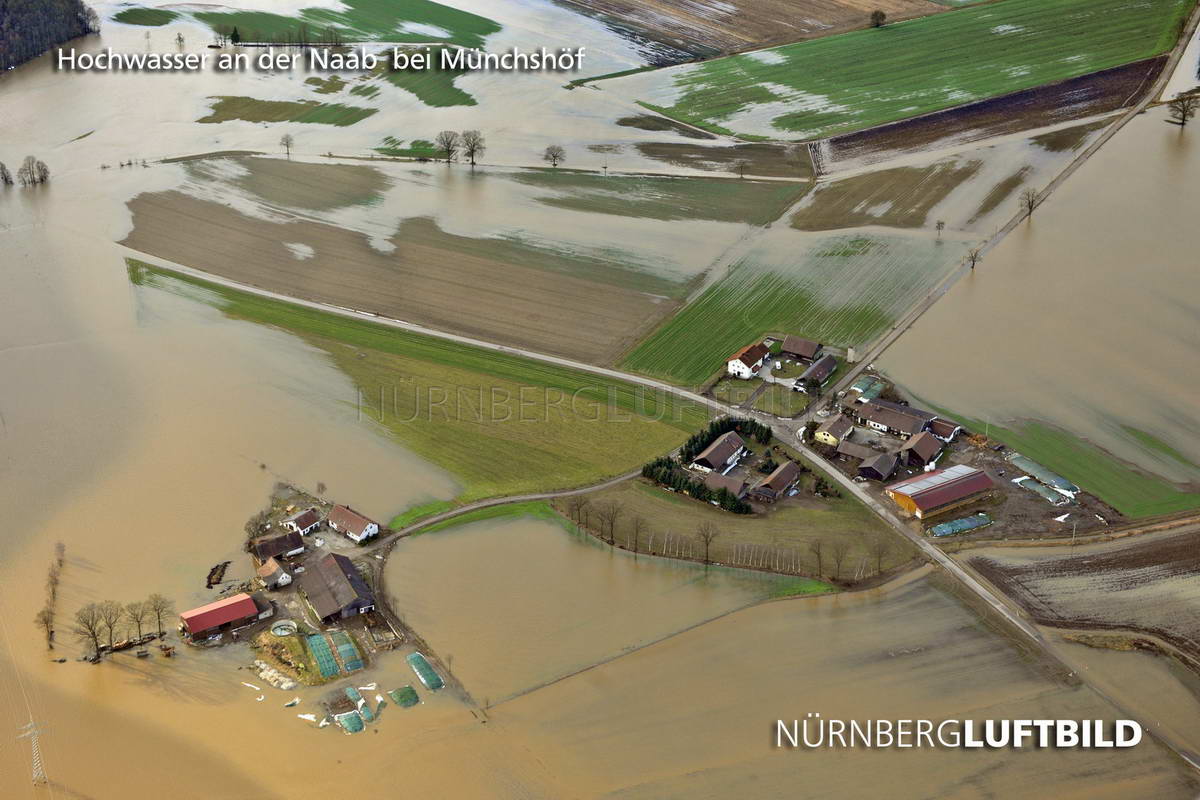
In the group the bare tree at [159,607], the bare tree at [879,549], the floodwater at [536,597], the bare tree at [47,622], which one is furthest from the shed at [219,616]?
the bare tree at [879,549]

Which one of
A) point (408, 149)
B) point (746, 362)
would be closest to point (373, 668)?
point (746, 362)

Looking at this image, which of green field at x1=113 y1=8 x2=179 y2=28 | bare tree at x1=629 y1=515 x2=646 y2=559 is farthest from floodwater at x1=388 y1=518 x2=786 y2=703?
green field at x1=113 y1=8 x2=179 y2=28

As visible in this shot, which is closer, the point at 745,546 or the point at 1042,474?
the point at 745,546

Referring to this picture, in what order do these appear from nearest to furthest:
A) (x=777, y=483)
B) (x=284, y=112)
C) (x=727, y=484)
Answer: (x=777, y=483) < (x=727, y=484) < (x=284, y=112)

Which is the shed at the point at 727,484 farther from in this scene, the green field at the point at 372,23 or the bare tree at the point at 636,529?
the green field at the point at 372,23

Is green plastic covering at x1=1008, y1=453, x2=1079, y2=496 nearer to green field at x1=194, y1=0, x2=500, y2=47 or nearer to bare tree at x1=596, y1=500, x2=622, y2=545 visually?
bare tree at x1=596, y1=500, x2=622, y2=545

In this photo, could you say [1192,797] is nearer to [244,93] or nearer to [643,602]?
[643,602]

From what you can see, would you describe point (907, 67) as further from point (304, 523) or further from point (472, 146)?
point (304, 523)
